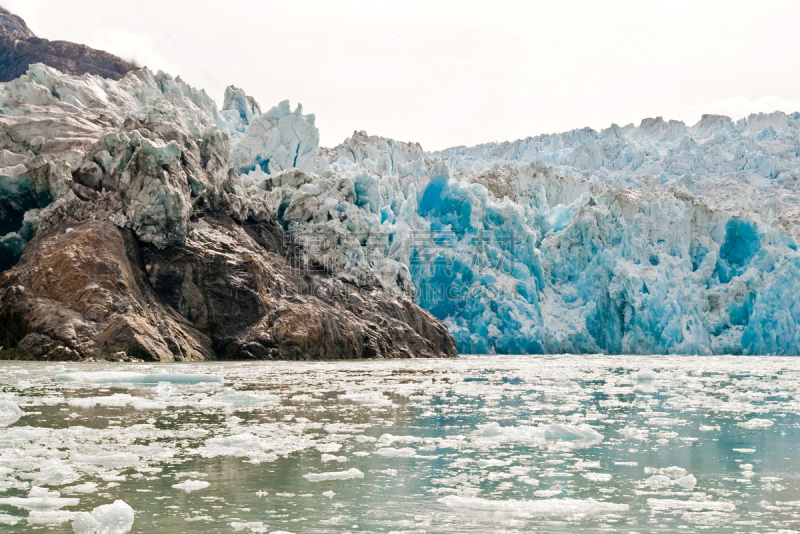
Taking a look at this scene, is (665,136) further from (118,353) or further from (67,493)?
(67,493)

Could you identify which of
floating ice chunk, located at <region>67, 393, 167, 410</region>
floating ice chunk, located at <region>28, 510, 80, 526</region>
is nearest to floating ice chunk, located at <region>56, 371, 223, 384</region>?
floating ice chunk, located at <region>67, 393, 167, 410</region>

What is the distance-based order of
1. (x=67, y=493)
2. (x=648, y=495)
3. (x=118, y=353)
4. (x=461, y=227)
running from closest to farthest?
(x=67, y=493) < (x=648, y=495) < (x=118, y=353) < (x=461, y=227)

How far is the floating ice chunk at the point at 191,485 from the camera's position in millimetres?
8242

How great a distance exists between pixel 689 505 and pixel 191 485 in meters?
5.42

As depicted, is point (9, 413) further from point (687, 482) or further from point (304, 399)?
point (687, 482)

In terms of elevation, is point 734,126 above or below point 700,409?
above

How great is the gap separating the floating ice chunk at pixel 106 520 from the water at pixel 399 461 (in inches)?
8.0

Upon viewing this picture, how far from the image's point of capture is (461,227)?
197ft

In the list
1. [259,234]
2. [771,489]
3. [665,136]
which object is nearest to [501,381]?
[771,489]

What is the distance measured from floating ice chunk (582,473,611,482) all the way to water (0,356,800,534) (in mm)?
49

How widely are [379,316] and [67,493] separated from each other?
127 feet

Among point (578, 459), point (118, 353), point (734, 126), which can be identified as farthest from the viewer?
point (734, 126)

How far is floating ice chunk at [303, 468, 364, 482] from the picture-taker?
353 inches

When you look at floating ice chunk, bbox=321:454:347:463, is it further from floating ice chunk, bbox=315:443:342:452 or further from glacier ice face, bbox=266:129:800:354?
glacier ice face, bbox=266:129:800:354
